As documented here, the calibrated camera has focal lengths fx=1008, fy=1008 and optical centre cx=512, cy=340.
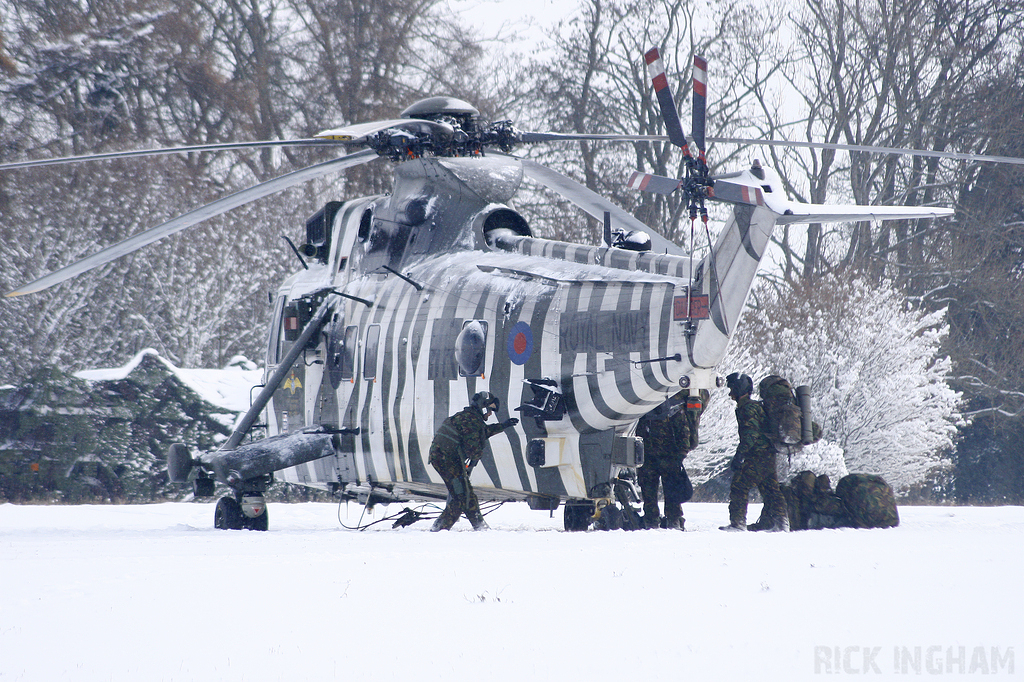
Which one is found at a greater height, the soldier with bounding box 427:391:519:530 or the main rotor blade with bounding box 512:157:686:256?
the main rotor blade with bounding box 512:157:686:256

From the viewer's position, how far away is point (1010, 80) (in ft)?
94.7

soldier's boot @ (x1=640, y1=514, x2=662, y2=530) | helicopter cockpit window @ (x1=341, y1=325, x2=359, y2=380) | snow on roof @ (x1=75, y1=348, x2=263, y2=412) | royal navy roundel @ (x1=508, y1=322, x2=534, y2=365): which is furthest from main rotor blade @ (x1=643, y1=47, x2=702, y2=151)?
snow on roof @ (x1=75, y1=348, x2=263, y2=412)

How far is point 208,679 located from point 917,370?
66.4 ft

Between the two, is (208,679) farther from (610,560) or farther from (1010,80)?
(1010,80)

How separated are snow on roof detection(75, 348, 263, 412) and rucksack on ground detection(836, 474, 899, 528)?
14.0 meters

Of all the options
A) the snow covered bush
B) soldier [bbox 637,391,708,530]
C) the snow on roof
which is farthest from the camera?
the snow covered bush

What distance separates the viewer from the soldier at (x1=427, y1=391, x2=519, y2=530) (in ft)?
29.5

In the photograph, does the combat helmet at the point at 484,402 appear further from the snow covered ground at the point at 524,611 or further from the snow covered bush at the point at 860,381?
the snow covered bush at the point at 860,381

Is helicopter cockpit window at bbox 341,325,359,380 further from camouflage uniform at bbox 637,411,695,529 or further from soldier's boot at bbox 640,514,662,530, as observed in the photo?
soldier's boot at bbox 640,514,662,530

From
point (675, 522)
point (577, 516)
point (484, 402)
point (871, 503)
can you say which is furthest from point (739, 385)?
point (484, 402)

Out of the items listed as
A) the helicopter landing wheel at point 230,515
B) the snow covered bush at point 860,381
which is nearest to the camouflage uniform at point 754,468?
the helicopter landing wheel at point 230,515

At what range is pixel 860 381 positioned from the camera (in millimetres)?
21625

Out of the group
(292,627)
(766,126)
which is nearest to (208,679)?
(292,627)

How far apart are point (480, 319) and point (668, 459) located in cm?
234
